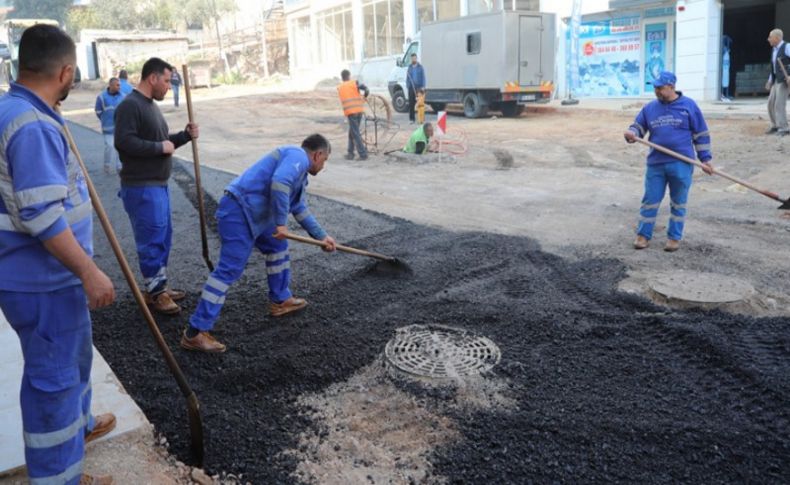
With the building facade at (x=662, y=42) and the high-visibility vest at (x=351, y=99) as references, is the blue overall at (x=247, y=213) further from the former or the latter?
the building facade at (x=662, y=42)

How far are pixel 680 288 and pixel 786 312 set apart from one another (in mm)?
715

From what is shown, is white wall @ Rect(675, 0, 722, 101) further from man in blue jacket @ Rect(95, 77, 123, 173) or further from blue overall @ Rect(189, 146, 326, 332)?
blue overall @ Rect(189, 146, 326, 332)

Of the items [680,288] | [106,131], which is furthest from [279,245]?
[106,131]

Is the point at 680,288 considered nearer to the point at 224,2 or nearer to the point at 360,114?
the point at 360,114

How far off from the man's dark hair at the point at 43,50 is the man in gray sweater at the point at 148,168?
7.29 feet

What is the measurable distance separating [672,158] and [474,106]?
1438 centimetres

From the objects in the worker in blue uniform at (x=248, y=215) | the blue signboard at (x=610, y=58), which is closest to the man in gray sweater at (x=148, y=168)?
the worker in blue uniform at (x=248, y=215)

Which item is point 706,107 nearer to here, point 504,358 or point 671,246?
point 671,246

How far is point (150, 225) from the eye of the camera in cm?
471

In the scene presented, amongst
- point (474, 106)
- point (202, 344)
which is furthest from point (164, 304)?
point (474, 106)

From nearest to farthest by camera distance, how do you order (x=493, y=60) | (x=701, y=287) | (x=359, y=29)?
(x=701, y=287)
(x=493, y=60)
(x=359, y=29)

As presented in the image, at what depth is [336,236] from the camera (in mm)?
7023

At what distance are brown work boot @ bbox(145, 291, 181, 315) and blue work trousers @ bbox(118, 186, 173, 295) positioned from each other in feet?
0.22

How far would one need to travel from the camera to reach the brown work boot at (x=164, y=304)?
4.79 m
